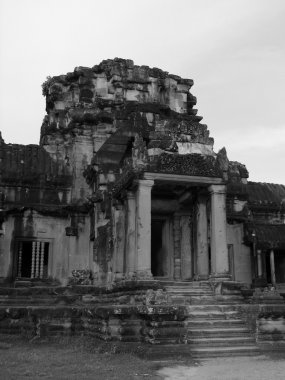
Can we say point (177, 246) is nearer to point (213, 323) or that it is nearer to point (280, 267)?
point (213, 323)

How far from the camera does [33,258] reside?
17922 millimetres

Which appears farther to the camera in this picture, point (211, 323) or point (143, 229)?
point (143, 229)

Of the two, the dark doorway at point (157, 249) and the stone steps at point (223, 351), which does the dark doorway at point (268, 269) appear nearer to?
the dark doorway at point (157, 249)

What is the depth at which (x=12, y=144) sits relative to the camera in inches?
775

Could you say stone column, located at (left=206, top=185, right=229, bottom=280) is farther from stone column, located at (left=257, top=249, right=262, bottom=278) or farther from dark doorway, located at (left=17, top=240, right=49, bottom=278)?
dark doorway, located at (left=17, top=240, right=49, bottom=278)

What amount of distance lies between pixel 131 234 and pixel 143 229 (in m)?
1.33

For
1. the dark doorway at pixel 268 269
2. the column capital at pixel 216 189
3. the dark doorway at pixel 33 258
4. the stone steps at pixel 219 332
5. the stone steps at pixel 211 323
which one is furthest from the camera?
the dark doorway at pixel 268 269

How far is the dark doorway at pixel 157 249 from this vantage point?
671 inches

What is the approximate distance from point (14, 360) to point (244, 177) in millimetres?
14471

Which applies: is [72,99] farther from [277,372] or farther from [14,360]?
[277,372]

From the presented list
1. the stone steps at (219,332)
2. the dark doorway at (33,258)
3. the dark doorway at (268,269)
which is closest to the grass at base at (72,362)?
the stone steps at (219,332)

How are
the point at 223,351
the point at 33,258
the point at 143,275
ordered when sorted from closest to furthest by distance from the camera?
the point at 223,351 < the point at 143,275 < the point at 33,258

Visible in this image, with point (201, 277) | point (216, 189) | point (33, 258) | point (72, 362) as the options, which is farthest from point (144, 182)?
point (33, 258)

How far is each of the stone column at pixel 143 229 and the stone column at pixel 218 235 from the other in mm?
2071
